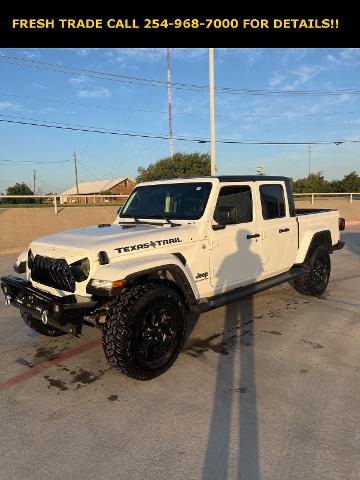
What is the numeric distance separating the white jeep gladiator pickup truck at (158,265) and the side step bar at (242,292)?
16 millimetres

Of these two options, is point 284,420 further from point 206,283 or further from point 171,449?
point 206,283

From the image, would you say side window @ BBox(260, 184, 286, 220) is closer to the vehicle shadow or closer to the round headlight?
the vehicle shadow

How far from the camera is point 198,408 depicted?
3.17 metres

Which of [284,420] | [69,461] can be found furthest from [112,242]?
[284,420]

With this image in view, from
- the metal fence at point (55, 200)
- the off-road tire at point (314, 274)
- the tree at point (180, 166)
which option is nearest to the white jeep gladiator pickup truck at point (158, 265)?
the off-road tire at point (314, 274)

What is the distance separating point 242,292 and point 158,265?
1473 mm

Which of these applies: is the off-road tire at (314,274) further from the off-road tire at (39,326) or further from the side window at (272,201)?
the off-road tire at (39,326)

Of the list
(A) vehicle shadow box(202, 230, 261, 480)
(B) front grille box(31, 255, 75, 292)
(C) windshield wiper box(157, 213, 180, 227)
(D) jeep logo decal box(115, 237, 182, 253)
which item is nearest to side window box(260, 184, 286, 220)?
(A) vehicle shadow box(202, 230, 261, 480)

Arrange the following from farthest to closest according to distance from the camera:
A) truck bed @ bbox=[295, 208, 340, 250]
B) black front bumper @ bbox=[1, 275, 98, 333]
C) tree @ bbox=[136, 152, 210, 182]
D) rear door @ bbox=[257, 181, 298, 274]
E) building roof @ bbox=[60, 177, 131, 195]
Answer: building roof @ bbox=[60, 177, 131, 195] < tree @ bbox=[136, 152, 210, 182] < truck bed @ bbox=[295, 208, 340, 250] < rear door @ bbox=[257, 181, 298, 274] < black front bumper @ bbox=[1, 275, 98, 333]

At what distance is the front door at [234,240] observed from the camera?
4.49m

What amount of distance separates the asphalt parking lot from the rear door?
937 millimetres

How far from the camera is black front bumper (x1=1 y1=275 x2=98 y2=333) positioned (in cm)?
342

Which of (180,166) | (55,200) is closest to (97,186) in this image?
(180,166)

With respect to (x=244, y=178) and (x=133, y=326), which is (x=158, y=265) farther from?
(x=244, y=178)
